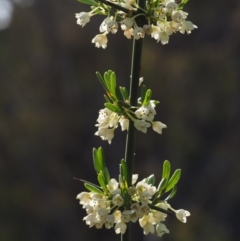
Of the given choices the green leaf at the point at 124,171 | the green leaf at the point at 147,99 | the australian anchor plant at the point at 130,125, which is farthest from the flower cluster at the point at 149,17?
the green leaf at the point at 124,171

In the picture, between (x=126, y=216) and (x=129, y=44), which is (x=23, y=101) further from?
(x=126, y=216)

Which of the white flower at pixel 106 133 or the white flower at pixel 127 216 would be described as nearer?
the white flower at pixel 127 216

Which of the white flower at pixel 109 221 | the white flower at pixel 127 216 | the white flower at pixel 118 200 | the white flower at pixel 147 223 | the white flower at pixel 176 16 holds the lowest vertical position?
the white flower at pixel 147 223

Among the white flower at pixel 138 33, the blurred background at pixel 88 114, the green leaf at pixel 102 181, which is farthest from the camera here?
the blurred background at pixel 88 114

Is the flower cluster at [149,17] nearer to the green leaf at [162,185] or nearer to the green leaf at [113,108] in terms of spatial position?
the green leaf at [113,108]

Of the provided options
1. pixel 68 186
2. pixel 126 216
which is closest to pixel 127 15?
pixel 126 216

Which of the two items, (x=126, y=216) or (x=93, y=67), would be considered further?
(x=93, y=67)

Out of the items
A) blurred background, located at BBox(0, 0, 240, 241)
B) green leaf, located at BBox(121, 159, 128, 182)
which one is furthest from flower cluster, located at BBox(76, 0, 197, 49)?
blurred background, located at BBox(0, 0, 240, 241)

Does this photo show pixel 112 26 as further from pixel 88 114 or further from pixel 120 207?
pixel 88 114
